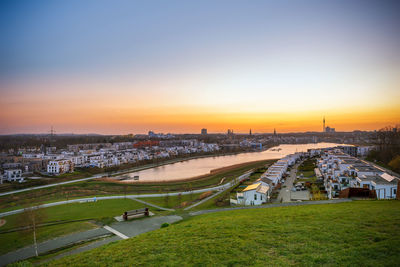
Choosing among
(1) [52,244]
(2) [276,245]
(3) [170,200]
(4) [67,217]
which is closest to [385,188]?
(2) [276,245]

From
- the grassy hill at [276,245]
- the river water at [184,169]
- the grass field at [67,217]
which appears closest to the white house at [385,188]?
the grassy hill at [276,245]

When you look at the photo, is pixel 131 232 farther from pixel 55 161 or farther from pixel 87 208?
pixel 55 161

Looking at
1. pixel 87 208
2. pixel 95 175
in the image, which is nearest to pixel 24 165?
pixel 95 175

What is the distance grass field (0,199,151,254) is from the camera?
31.2 feet

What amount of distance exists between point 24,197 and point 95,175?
→ 45.3 feet

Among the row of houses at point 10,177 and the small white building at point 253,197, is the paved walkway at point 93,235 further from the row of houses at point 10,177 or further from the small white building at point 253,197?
the row of houses at point 10,177

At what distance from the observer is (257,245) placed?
4.67m

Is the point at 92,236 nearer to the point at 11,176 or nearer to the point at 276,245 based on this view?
the point at 276,245

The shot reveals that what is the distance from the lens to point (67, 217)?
14.0 m

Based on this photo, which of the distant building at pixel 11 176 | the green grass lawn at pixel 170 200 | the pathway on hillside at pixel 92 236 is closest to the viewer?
the pathway on hillside at pixel 92 236

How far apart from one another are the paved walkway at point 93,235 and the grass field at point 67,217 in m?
0.74

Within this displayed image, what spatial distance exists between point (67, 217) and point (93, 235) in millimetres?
6942

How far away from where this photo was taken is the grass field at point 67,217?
31.2 ft

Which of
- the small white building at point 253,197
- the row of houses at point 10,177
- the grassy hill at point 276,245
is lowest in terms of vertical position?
the row of houses at point 10,177
